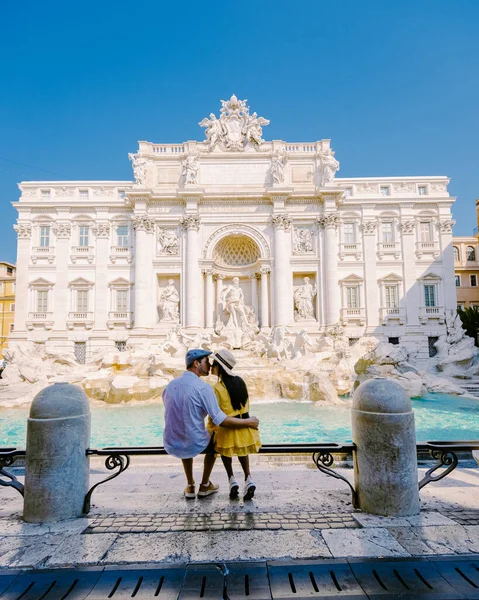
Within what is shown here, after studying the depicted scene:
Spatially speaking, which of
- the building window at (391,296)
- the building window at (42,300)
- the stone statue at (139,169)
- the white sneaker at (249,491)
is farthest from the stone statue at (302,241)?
the white sneaker at (249,491)

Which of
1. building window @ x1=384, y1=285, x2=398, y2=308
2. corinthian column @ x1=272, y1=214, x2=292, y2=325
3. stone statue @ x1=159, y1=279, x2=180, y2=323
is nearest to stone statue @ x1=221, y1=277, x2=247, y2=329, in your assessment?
corinthian column @ x1=272, y1=214, x2=292, y2=325

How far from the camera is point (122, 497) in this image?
362cm

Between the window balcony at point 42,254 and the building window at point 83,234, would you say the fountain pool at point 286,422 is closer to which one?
the window balcony at point 42,254

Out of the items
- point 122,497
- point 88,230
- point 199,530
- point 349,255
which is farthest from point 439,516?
point 88,230

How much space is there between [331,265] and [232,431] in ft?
64.9

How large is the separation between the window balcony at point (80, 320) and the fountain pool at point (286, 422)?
32.5ft

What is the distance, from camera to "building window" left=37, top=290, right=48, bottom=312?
2233 centimetres

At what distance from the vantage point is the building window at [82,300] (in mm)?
22325

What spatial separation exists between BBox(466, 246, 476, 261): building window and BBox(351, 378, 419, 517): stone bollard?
3648 cm

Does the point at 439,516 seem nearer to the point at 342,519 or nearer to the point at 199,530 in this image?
the point at 342,519

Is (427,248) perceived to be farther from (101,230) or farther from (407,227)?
(101,230)

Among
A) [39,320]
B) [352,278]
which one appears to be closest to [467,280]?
[352,278]

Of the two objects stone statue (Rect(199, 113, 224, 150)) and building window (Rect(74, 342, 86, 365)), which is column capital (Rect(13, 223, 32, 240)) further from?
stone statue (Rect(199, 113, 224, 150))

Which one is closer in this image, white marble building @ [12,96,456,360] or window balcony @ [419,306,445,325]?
white marble building @ [12,96,456,360]
